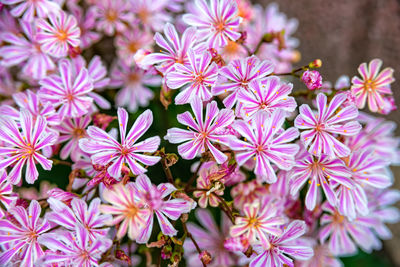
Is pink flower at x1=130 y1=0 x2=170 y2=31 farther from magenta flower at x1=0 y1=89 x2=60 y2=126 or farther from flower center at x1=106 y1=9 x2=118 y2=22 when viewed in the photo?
magenta flower at x1=0 y1=89 x2=60 y2=126

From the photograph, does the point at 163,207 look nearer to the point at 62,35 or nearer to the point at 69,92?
the point at 69,92

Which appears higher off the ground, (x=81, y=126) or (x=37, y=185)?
(x=81, y=126)

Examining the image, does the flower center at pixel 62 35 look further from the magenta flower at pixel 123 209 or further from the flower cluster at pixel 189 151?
the magenta flower at pixel 123 209

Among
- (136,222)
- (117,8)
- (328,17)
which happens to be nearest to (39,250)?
(136,222)

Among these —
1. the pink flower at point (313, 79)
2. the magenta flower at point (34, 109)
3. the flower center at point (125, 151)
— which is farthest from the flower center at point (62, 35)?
the pink flower at point (313, 79)

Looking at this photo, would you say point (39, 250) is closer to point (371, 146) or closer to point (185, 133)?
point (185, 133)

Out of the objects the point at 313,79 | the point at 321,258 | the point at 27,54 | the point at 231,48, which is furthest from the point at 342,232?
the point at 27,54

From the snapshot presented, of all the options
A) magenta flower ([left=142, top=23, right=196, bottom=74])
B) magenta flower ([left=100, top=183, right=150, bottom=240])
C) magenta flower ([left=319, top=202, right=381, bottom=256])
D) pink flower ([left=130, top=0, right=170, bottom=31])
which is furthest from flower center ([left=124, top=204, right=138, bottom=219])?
pink flower ([left=130, top=0, right=170, bottom=31])
